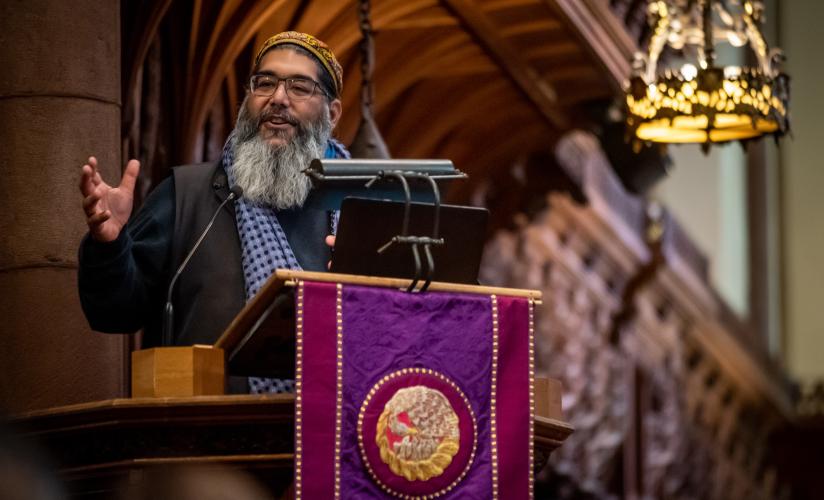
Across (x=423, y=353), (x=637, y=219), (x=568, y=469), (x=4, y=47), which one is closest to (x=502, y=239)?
(x=568, y=469)

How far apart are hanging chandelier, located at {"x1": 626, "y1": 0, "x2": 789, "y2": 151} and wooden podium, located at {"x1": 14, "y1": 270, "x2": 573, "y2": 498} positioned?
12.8 ft

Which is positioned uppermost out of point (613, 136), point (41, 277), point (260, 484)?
point (613, 136)

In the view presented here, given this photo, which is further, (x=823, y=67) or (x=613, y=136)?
→ (x=823, y=67)

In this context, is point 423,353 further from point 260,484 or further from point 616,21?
point 616,21

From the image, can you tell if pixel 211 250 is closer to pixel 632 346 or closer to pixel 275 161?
pixel 275 161

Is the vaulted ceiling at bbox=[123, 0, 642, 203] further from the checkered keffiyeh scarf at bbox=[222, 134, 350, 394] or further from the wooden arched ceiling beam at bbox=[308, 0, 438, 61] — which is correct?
the checkered keffiyeh scarf at bbox=[222, 134, 350, 394]

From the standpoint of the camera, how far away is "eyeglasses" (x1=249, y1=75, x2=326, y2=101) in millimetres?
4559

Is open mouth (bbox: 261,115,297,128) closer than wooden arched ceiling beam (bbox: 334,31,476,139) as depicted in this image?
Yes

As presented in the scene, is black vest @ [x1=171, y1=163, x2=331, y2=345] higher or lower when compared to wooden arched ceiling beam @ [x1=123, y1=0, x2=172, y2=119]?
lower

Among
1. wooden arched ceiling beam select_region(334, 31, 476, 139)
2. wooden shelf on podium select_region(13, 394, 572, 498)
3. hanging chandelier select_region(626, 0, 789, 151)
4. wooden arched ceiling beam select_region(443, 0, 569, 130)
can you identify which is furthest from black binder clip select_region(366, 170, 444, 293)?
wooden arched ceiling beam select_region(334, 31, 476, 139)

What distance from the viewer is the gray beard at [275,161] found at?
14.8 feet

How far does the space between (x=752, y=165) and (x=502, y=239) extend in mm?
8114

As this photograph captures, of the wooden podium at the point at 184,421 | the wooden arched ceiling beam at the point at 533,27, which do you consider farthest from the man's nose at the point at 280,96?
the wooden arched ceiling beam at the point at 533,27

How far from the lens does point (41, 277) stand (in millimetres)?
5160
